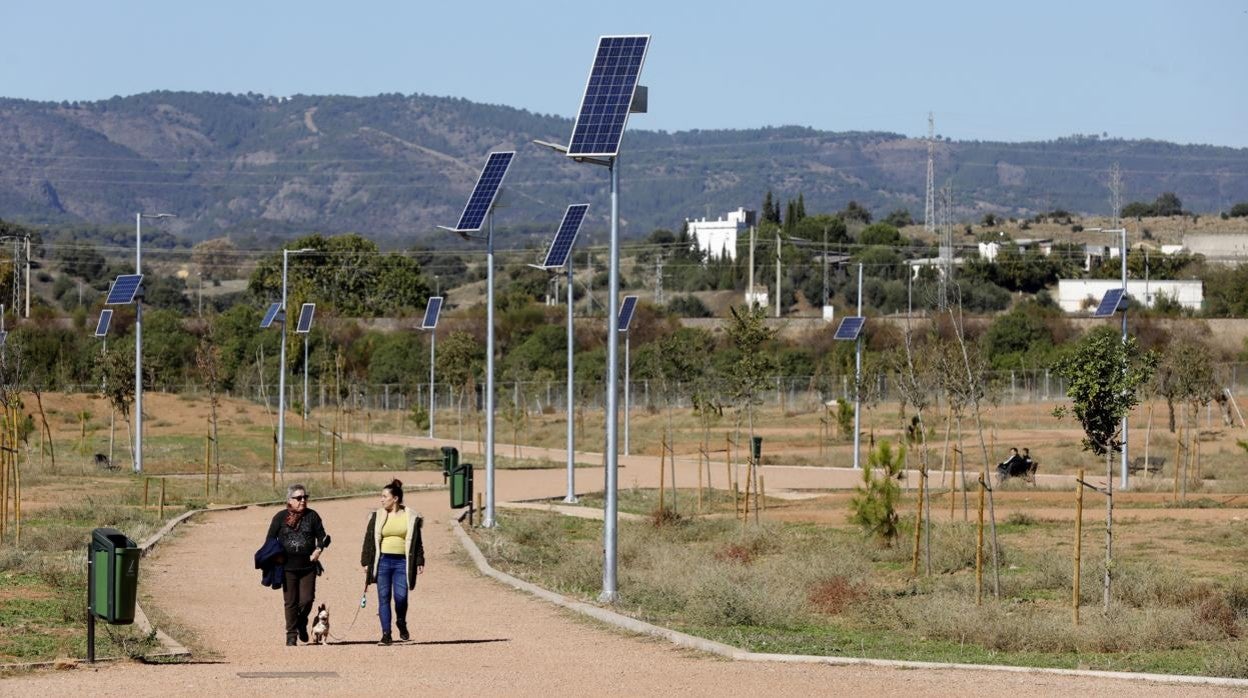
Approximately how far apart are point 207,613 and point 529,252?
151304 mm

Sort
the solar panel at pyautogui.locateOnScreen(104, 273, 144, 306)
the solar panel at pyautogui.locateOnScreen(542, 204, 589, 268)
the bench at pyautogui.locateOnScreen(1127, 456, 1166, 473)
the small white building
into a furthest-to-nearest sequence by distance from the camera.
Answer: the small white building
the bench at pyautogui.locateOnScreen(1127, 456, 1166, 473)
the solar panel at pyautogui.locateOnScreen(104, 273, 144, 306)
the solar panel at pyautogui.locateOnScreen(542, 204, 589, 268)

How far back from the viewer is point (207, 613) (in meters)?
20.8

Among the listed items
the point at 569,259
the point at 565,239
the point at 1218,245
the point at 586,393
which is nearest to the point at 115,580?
the point at 569,259

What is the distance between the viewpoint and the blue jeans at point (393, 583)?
1791 centimetres

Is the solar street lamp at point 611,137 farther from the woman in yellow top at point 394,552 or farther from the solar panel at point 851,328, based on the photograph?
the solar panel at point 851,328

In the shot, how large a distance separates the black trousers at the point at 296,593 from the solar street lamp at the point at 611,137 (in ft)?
14.1

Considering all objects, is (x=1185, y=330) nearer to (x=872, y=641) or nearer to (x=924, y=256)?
(x=924, y=256)

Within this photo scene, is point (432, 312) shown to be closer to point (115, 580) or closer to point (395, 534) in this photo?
point (395, 534)

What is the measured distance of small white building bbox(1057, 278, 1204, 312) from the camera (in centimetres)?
11169

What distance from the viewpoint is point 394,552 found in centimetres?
1802

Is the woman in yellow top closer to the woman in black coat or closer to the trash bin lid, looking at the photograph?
the woman in black coat

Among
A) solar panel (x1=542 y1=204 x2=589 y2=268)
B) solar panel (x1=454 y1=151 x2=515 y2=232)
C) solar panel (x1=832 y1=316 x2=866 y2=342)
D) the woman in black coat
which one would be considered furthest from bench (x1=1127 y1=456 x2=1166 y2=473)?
the woman in black coat

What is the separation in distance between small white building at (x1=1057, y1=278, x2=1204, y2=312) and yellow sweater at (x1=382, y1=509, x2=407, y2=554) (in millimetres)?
93940

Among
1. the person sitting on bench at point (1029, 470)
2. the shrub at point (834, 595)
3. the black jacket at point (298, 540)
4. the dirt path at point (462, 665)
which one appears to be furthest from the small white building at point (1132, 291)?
the black jacket at point (298, 540)
